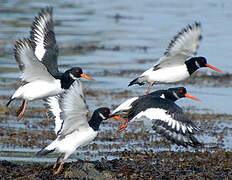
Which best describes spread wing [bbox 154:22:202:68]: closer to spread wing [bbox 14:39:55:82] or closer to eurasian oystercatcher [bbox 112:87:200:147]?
eurasian oystercatcher [bbox 112:87:200:147]

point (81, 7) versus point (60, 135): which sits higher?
point (60, 135)

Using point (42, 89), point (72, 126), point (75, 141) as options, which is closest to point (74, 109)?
point (72, 126)

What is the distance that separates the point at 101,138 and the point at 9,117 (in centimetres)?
288

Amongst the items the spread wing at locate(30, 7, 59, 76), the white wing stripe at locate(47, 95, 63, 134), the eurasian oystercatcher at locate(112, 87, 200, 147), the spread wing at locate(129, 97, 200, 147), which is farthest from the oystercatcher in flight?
the spread wing at locate(129, 97, 200, 147)

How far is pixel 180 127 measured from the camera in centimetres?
1063

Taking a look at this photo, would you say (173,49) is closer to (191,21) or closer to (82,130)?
(82,130)

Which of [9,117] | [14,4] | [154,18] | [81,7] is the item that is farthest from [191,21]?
[9,117]

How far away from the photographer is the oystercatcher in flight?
1128 cm

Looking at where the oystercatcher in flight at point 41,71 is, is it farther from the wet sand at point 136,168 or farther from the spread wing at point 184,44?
the spread wing at point 184,44

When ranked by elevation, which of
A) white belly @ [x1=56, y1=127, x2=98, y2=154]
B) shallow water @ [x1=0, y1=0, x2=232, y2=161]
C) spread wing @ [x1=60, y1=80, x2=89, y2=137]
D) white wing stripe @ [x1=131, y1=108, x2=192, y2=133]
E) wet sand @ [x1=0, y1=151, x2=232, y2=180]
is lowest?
shallow water @ [x1=0, y1=0, x2=232, y2=161]

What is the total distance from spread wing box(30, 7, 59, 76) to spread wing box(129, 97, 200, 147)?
8.98 feet

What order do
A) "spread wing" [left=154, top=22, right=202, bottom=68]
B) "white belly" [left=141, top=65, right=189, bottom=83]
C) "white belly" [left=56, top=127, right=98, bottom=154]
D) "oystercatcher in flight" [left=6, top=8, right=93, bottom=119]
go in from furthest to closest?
"white belly" [left=141, top=65, right=189, bottom=83], "spread wing" [left=154, top=22, right=202, bottom=68], "oystercatcher in flight" [left=6, top=8, right=93, bottom=119], "white belly" [left=56, top=127, right=98, bottom=154]

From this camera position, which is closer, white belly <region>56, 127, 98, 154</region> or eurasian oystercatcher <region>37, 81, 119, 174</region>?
eurasian oystercatcher <region>37, 81, 119, 174</region>

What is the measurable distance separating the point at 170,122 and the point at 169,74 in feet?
10.3
